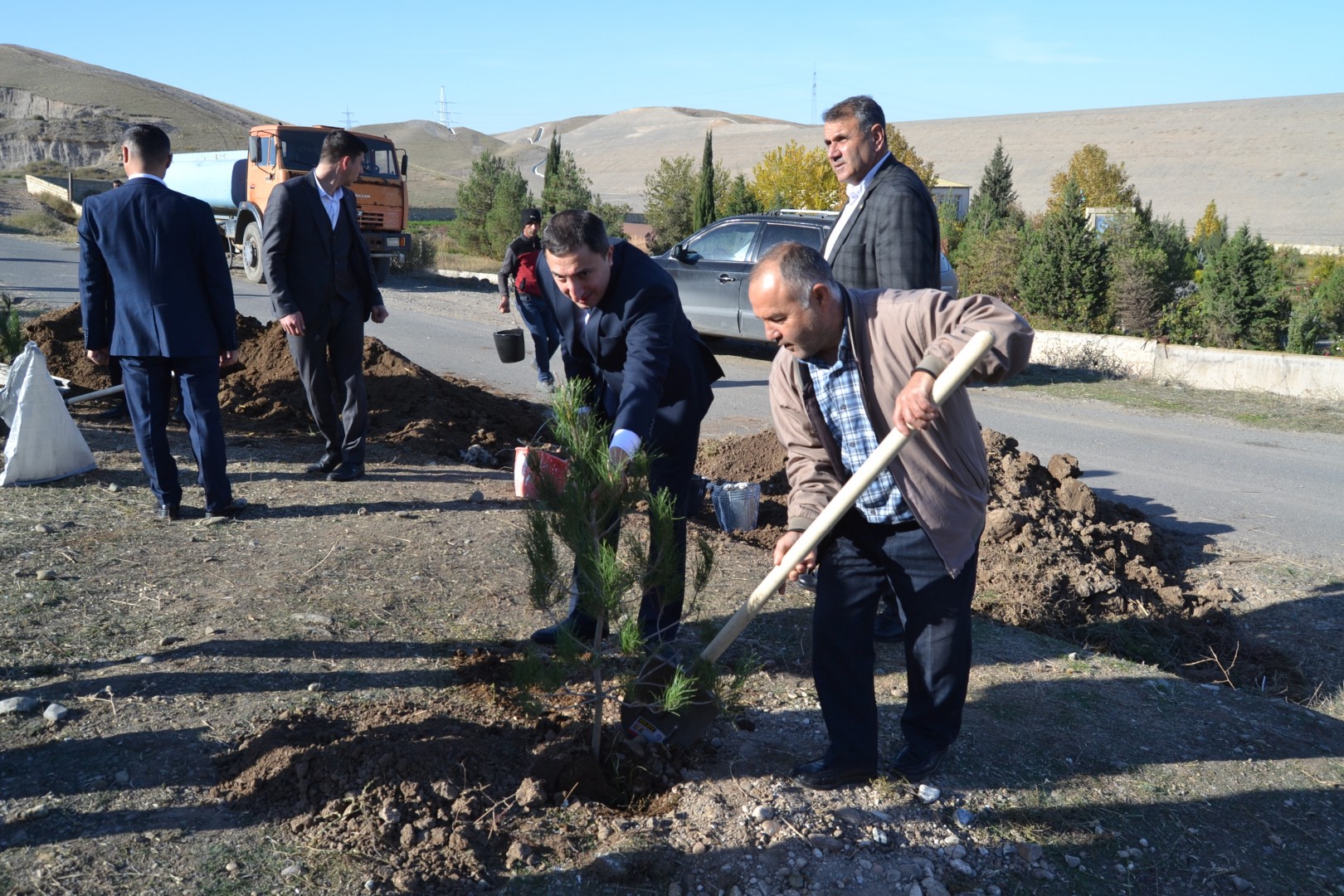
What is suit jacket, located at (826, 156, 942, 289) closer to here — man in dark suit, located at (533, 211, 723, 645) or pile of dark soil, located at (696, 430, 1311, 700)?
man in dark suit, located at (533, 211, 723, 645)

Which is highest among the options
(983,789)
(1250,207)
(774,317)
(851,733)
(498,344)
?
(1250,207)

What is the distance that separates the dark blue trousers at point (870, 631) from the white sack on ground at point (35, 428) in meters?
4.81

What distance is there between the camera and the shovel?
7.96 ft

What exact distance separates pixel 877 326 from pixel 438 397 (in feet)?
18.6

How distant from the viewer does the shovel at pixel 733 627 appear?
2426mm

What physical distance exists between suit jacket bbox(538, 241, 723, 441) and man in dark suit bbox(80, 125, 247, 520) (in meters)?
2.29

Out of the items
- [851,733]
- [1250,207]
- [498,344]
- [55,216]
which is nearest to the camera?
[851,733]

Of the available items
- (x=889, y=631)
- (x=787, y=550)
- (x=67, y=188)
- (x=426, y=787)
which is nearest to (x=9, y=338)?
(x=426, y=787)

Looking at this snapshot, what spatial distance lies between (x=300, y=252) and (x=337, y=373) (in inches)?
29.6

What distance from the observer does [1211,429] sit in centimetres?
898

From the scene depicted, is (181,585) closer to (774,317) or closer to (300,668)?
(300,668)

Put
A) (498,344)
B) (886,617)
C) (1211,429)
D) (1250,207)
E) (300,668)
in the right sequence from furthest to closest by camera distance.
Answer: (1250,207), (498,344), (1211,429), (886,617), (300,668)

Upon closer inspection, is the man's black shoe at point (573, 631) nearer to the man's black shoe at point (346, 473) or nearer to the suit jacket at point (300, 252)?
the man's black shoe at point (346, 473)

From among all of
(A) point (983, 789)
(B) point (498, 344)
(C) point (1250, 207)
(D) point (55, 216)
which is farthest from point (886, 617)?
(C) point (1250, 207)
